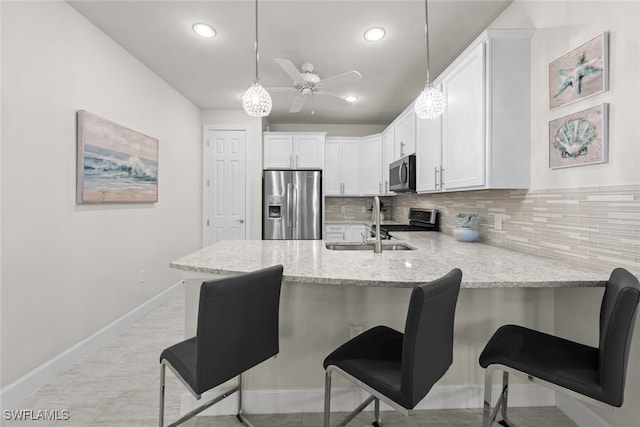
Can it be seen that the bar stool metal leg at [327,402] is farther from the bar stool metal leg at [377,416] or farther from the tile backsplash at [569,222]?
the tile backsplash at [569,222]

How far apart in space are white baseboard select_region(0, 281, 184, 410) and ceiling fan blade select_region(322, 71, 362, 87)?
2822 millimetres

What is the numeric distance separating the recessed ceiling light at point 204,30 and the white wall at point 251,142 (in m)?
2.07

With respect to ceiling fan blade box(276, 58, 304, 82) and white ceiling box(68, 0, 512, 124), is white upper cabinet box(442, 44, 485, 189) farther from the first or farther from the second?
ceiling fan blade box(276, 58, 304, 82)

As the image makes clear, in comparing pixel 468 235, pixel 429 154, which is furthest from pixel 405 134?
pixel 468 235

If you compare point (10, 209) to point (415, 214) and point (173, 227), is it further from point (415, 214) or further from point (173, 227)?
point (415, 214)

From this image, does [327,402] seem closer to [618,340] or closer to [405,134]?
[618,340]

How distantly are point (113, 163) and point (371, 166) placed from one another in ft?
11.2

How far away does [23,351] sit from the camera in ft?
6.14

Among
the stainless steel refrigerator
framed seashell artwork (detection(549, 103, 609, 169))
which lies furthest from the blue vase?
the stainless steel refrigerator

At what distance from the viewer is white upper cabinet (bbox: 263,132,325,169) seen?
15.8 ft

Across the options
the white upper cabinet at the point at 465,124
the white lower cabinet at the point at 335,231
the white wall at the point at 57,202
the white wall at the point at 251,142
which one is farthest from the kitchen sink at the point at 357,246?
the white wall at the point at 251,142

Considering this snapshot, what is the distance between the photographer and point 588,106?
1514 mm

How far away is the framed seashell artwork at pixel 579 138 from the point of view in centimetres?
143

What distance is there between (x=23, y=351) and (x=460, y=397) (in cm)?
259
